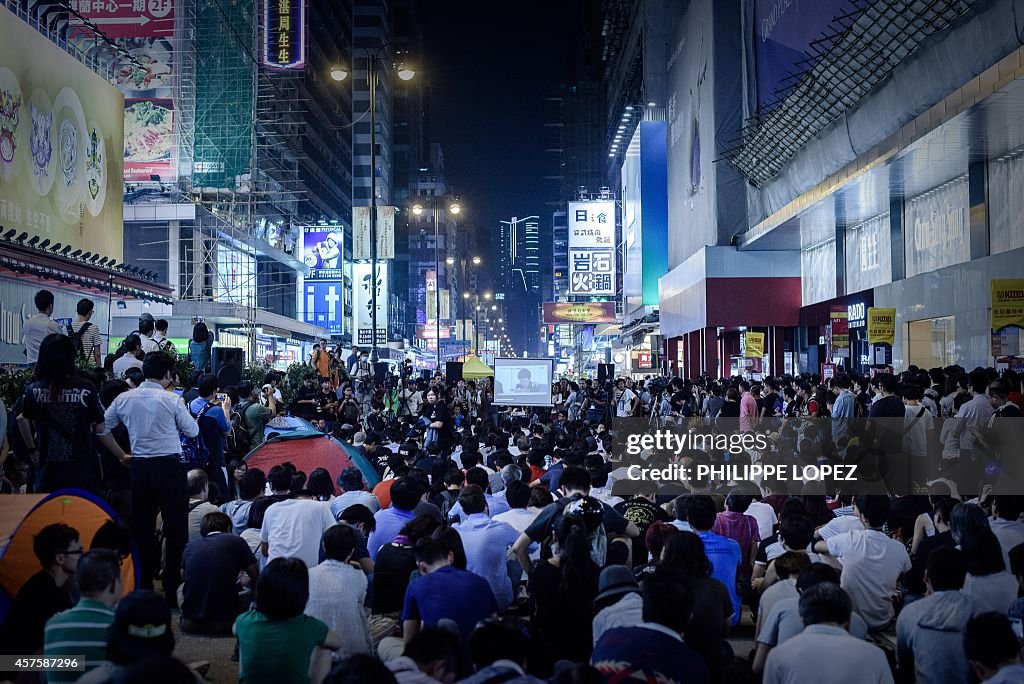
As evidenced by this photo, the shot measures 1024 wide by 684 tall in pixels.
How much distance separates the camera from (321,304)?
58.8m

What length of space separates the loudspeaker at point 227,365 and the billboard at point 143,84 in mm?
27679

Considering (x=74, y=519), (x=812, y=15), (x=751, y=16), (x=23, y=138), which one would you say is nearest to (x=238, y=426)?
(x=74, y=519)

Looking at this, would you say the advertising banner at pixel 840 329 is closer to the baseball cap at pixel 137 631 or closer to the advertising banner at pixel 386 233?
the advertising banner at pixel 386 233

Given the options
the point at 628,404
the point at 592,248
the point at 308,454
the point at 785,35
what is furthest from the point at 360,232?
the point at 308,454

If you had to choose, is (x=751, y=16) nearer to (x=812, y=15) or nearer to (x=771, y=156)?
(x=771, y=156)

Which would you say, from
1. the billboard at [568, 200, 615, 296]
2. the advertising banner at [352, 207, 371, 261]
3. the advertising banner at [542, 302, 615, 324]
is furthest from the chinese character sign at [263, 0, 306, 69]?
the advertising banner at [542, 302, 615, 324]

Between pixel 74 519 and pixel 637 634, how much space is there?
3.75 m

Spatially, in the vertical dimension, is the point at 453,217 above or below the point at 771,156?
above

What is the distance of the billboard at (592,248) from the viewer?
60.0 metres

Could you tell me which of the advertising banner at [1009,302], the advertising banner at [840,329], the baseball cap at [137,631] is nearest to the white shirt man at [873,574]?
the baseball cap at [137,631]

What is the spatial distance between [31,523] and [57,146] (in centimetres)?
2445

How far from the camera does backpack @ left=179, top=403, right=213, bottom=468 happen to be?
9828 mm

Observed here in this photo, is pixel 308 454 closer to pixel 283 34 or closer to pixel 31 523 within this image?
pixel 31 523

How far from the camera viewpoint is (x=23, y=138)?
2486cm
